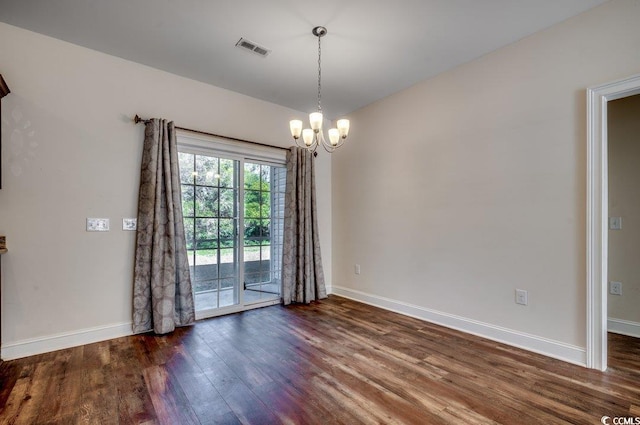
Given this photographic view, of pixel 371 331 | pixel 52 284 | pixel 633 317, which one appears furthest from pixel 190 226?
pixel 633 317

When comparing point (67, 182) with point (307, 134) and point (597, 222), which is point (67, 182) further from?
point (597, 222)

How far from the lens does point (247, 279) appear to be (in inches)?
162

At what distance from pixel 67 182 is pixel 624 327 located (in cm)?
583

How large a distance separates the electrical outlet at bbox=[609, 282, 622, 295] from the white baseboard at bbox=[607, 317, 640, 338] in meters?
0.28

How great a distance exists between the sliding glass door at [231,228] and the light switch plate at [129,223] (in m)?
0.52

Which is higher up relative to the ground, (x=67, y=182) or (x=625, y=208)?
(x=67, y=182)

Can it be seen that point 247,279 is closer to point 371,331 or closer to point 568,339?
point 371,331

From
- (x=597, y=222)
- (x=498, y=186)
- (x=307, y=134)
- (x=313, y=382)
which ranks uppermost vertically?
(x=307, y=134)

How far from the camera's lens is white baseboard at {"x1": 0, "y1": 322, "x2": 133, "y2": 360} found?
2592mm

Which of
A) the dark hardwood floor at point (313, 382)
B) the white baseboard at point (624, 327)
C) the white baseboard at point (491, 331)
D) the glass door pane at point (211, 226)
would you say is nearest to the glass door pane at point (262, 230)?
the glass door pane at point (211, 226)

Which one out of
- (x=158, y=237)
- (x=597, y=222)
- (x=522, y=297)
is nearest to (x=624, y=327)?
(x=522, y=297)

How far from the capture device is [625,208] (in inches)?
126

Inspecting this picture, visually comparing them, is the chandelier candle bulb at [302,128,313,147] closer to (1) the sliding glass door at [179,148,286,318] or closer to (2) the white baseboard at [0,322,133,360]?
(1) the sliding glass door at [179,148,286,318]

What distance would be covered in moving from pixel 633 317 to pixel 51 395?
5.20m
